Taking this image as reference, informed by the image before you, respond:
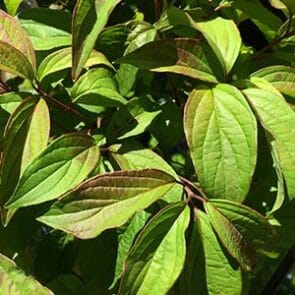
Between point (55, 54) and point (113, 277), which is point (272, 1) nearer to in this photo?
point (55, 54)

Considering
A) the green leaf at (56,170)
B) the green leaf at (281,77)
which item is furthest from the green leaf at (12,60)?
the green leaf at (281,77)

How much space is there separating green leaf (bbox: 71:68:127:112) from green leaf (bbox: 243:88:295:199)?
0.62ft

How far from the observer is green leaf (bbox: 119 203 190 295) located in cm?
84

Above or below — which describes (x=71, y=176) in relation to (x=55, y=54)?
below

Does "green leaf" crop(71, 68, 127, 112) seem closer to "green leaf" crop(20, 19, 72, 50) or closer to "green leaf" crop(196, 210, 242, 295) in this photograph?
"green leaf" crop(20, 19, 72, 50)

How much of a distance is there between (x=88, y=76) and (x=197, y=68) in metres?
0.15

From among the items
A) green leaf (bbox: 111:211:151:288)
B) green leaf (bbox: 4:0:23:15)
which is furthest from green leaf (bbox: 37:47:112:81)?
green leaf (bbox: 111:211:151:288)

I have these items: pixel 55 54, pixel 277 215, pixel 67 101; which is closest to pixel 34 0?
pixel 67 101

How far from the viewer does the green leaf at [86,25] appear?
0.84 meters

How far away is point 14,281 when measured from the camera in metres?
0.93

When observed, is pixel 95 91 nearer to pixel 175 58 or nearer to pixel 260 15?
pixel 175 58

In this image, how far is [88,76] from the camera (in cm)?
97

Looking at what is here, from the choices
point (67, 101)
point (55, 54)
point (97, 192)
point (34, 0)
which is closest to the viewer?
point (97, 192)

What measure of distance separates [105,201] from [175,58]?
203 millimetres
